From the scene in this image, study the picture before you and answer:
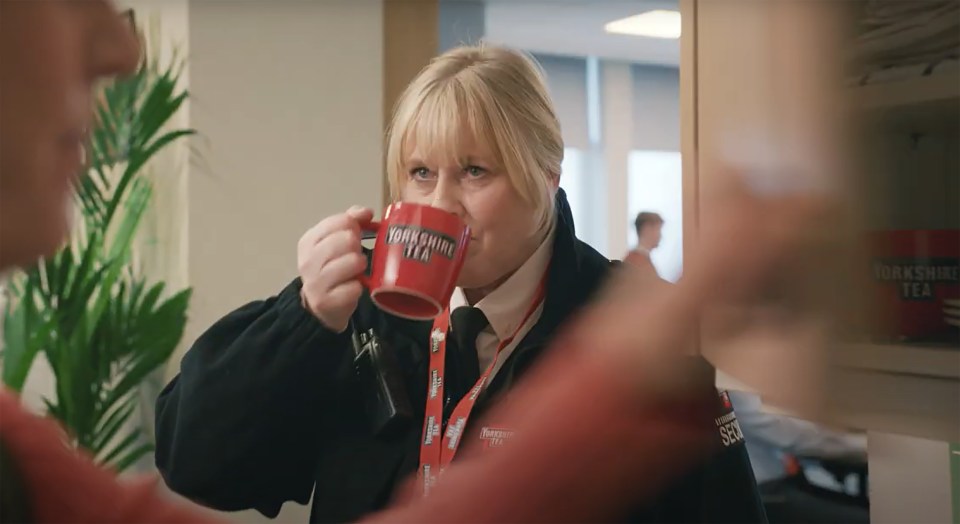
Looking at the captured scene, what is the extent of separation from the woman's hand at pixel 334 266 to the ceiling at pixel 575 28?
3.25 m

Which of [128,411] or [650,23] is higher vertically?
[650,23]

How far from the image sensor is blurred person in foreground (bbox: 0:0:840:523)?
15.0 inches

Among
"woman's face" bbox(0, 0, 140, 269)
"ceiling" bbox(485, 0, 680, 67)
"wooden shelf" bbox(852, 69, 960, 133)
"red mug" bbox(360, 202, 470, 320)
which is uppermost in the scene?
"ceiling" bbox(485, 0, 680, 67)

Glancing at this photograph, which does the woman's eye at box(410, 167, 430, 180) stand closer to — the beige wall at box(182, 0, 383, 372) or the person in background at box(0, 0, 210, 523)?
the person in background at box(0, 0, 210, 523)

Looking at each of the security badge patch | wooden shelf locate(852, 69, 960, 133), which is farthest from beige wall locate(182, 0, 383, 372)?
wooden shelf locate(852, 69, 960, 133)

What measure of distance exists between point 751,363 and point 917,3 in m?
0.37

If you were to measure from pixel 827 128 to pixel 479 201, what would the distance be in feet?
1.50

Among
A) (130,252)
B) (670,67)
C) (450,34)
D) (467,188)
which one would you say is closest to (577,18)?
(670,67)

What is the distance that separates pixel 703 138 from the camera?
0.77 m

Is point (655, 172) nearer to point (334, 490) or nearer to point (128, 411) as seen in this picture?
point (128, 411)

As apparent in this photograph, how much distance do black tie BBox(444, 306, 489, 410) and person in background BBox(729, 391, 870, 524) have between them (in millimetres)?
1344

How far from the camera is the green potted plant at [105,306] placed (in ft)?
7.29

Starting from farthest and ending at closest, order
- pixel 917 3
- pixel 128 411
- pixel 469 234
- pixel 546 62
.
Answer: pixel 546 62, pixel 128 411, pixel 469 234, pixel 917 3

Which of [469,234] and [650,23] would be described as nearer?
[469,234]
